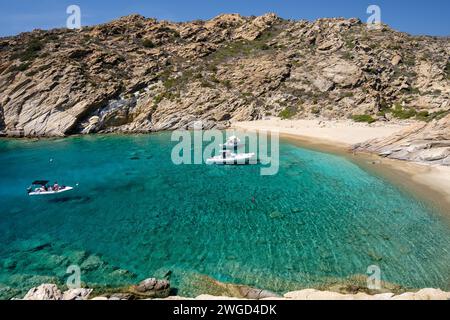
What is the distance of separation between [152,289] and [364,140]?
37185 mm

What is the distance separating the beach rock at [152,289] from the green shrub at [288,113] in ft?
167

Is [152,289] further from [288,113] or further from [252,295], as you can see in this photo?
[288,113]

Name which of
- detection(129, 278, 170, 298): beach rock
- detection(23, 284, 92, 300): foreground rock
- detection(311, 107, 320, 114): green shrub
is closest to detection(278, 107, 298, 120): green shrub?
detection(311, 107, 320, 114): green shrub

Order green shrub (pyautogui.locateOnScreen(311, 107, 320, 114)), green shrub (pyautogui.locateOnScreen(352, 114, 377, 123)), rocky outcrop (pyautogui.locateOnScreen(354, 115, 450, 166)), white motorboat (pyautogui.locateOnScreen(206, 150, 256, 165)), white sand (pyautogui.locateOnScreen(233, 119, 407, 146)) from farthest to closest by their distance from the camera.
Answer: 1. green shrub (pyautogui.locateOnScreen(311, 107, 320, 114))
2. green shrub (pyautogui.locateOnScreen(352, 114, 377, 123))
3. white sand (pyautogui.locateOnScreen(233, 119, 407, 146))
4. white motorboat (pyautogui.locateOnScreen(206, 150, 256, 165))
5. rocky outcrop (pyautogui.locateOnScreen(354, 115, 450, 166))

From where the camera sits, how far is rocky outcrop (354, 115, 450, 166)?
104 ft

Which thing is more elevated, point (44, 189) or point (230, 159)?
point (230, 159)

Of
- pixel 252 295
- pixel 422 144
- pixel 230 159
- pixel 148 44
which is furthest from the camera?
pixel 148 44

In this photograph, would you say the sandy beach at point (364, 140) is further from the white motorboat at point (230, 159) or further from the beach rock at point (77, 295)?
the beach rock at point (77, 295)

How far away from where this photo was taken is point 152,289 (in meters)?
13.3

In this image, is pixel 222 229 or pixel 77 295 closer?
pixel 77 295

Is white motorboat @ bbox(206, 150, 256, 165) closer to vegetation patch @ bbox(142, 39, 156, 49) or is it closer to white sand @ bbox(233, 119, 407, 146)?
white sand @ bbox(233, 119, 407, 146)

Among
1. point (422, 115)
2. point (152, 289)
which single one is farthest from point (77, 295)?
point (422, 115)

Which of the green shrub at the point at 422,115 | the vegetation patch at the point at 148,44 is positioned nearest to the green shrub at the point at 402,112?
the green shrub at the point at 422,115

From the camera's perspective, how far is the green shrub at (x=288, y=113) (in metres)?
61.1
